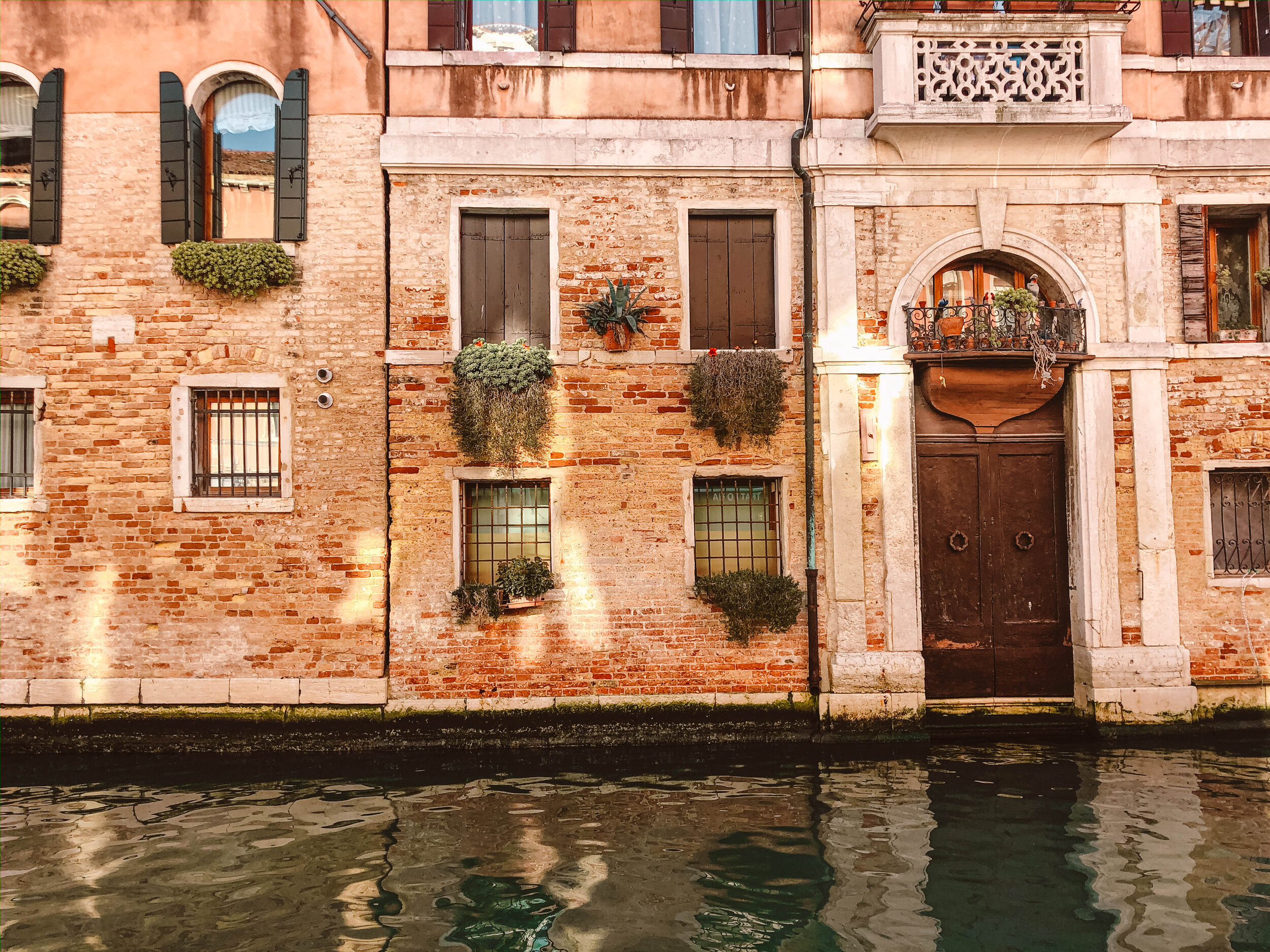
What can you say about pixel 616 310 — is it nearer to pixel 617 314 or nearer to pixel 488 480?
pixel 617 314

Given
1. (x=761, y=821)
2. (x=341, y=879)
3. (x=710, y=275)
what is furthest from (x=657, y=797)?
(x=710, y=275)

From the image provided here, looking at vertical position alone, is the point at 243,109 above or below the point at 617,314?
above

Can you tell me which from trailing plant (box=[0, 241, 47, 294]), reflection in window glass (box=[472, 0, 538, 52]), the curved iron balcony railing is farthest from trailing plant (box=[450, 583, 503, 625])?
reflection in window glass (box=[472, 0, 538, 52])

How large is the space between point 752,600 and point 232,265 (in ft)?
19.2

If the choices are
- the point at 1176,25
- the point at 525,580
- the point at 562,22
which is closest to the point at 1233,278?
the point at 1176,25

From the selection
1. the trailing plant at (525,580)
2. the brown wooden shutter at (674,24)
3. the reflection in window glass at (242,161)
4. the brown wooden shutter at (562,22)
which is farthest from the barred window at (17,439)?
the brown wooden shutter at (674,24)

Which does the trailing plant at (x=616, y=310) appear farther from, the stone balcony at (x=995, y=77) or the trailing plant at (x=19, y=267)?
the trailing plant at (x=19, y=267)

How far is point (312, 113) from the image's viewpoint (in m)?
7.98

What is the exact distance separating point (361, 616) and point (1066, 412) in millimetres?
7286

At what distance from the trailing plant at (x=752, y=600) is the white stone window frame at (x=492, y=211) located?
9.14ft

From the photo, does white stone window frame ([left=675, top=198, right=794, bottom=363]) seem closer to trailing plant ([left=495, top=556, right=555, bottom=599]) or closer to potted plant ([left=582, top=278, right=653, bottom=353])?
potted plant ([left=582, top=278, right=653, bottom=353])

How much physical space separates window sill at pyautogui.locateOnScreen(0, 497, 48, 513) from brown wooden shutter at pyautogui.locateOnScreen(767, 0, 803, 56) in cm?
840

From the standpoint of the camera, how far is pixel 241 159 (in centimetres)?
Answer: 820

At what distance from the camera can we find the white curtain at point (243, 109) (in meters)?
8.19
